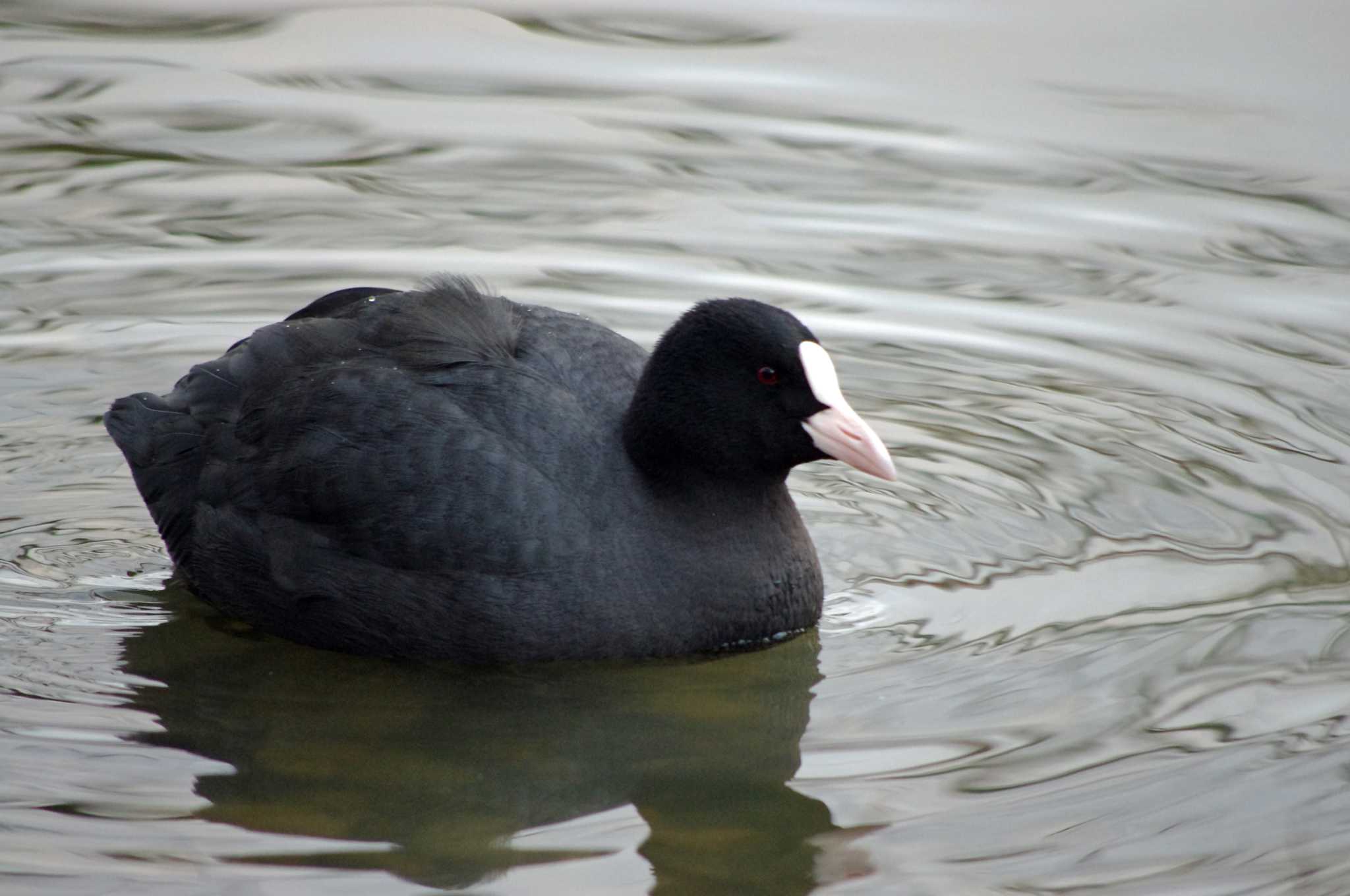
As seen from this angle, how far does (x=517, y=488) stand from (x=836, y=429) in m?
0.81

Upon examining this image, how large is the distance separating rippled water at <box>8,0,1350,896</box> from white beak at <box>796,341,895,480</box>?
1.68 ft

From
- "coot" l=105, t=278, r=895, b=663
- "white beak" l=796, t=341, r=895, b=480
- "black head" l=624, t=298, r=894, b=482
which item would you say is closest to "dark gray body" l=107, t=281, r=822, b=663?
"coot" l=105, t=278, r=895, b=663

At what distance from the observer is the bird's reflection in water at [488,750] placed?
4121mm

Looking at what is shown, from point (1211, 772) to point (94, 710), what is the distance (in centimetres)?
262

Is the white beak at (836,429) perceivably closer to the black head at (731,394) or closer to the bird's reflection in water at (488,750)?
the black head at (731,394)

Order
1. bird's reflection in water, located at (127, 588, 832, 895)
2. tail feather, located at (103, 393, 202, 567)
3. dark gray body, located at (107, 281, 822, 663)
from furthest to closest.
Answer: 1. tail feather, located at (103, 393, 202, 567)
2. dark gray body, located at (107, 281, 822, 663)
3. bird's reflection in water, located at (127, 588, 832, 895)

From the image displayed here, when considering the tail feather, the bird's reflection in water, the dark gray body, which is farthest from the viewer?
the tail feather

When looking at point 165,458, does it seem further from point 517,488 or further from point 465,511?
point 517,488

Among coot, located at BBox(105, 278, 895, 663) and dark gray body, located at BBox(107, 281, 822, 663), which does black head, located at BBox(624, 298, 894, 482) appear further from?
dark gray body, located at BBox(107, 281, 822, 663)

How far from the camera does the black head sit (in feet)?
16.1

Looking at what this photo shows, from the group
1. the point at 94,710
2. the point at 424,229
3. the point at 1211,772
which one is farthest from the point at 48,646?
the point at 424,229

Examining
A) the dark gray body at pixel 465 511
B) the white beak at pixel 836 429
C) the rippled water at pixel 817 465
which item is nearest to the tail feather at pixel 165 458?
the dark gray body at pixel 465 511

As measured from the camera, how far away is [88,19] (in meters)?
10.0

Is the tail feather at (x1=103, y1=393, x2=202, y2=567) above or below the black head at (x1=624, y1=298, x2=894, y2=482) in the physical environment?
below
